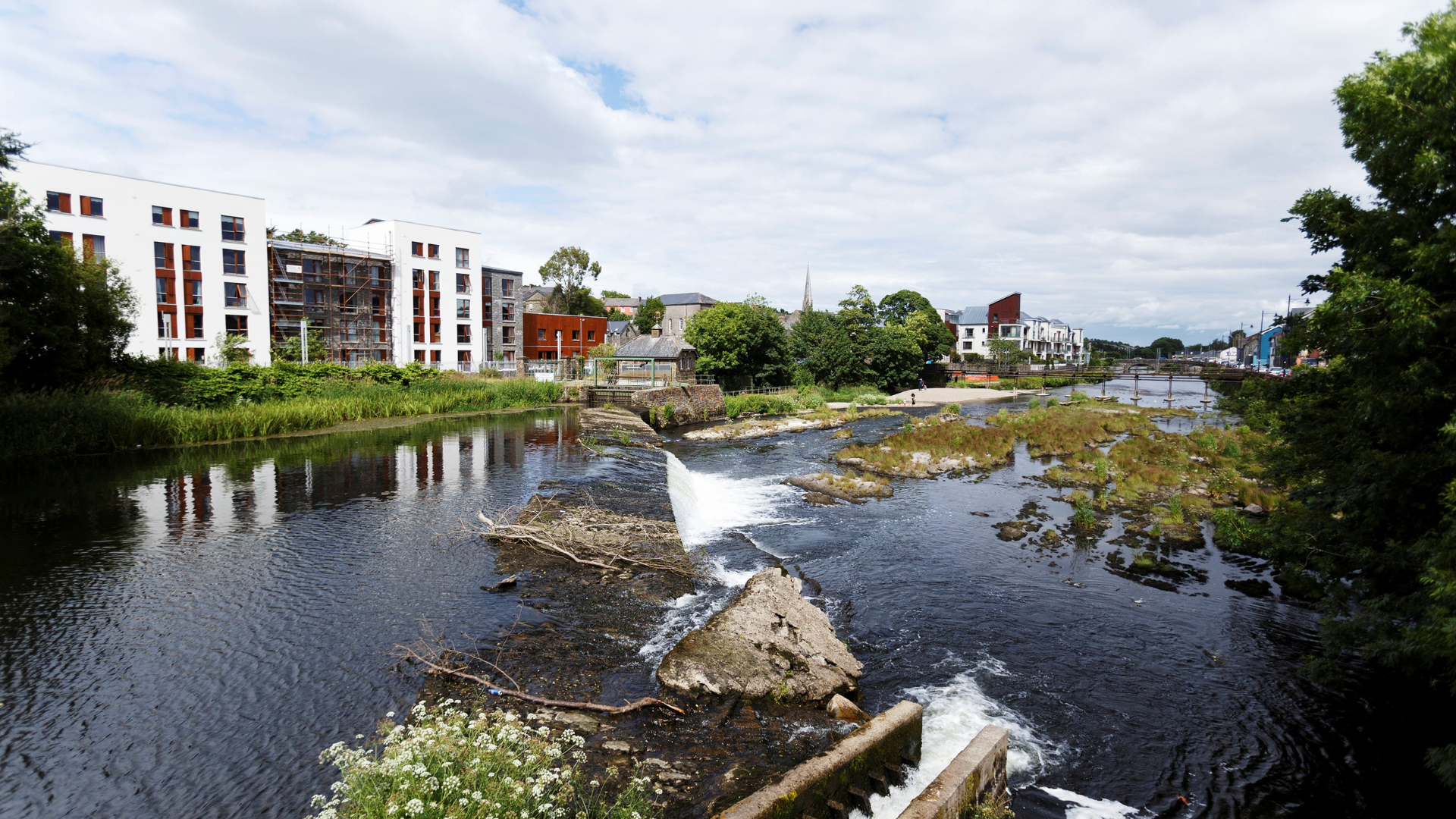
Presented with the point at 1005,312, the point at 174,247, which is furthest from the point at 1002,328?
the point at 174,247

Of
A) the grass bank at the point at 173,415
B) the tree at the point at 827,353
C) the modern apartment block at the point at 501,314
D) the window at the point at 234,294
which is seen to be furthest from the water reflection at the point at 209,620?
the modern apartment block at the point at 501,314

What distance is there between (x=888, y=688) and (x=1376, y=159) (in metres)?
9.57

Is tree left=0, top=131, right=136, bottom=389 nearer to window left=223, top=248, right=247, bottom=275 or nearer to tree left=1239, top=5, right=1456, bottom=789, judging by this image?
window left=223, top=248, right=247, bottom=275

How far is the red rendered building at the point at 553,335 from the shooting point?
7800 cm

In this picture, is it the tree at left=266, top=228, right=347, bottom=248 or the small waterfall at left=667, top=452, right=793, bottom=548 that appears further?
the tree at left=266, top=228, right=347, bottom=248

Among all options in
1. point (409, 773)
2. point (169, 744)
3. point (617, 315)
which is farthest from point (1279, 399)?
point (617, 315)

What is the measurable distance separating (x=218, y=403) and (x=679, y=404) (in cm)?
2672

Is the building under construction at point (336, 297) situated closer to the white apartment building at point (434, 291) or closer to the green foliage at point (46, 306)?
the white apartment building at point (434, 291)

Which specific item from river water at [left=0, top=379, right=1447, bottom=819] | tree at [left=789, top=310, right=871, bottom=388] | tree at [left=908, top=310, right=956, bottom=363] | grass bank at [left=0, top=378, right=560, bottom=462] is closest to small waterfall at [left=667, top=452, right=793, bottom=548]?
river water at [left=0, top=379, right=1447, bottom=819]

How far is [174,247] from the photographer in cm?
5047

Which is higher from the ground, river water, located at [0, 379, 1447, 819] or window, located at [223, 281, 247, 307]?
window, located at [223, 281, 247, 307]

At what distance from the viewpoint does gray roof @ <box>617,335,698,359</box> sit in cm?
5506

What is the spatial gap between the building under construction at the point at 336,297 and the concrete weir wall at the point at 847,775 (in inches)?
2380

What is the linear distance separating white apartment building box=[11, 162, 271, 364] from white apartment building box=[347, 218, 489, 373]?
1132 cm
